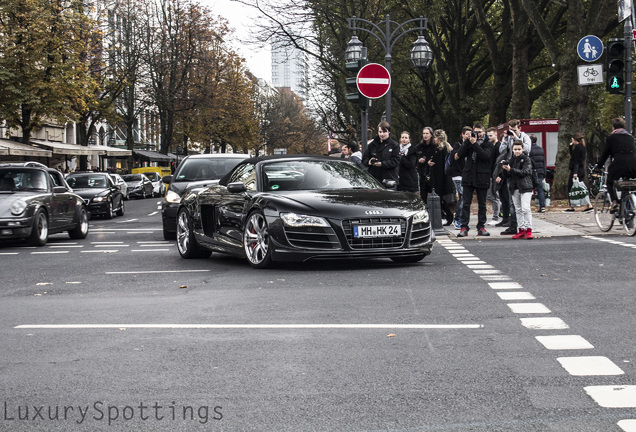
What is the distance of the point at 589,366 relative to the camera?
5562 millimetres

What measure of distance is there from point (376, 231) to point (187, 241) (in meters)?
3.60

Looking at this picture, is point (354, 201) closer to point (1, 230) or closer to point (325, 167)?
point (325, 167)

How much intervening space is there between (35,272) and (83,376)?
693 cm

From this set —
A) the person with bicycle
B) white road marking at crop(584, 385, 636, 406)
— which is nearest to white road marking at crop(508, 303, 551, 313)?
white road marking at crop(584, 385, 636, 406)

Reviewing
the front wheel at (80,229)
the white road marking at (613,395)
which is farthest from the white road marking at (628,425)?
the front wheel at (80,229)

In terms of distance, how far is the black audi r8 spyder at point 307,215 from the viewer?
10.8 metres

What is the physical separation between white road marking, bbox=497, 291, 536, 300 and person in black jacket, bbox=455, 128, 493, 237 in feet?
23.0

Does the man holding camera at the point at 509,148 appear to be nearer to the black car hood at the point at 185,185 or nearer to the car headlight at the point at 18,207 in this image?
the black car hood at the point at 185,185

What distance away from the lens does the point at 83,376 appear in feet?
18.0

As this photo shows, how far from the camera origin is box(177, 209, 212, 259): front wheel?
43.8ft

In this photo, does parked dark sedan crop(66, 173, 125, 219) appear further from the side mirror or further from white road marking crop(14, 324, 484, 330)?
white road marking crop(14, 324, 484, 330)

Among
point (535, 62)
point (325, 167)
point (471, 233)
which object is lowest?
point (471, 233)

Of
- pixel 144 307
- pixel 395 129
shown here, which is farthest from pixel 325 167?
pixel 395 129

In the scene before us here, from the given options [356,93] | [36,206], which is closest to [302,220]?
[356,93]
